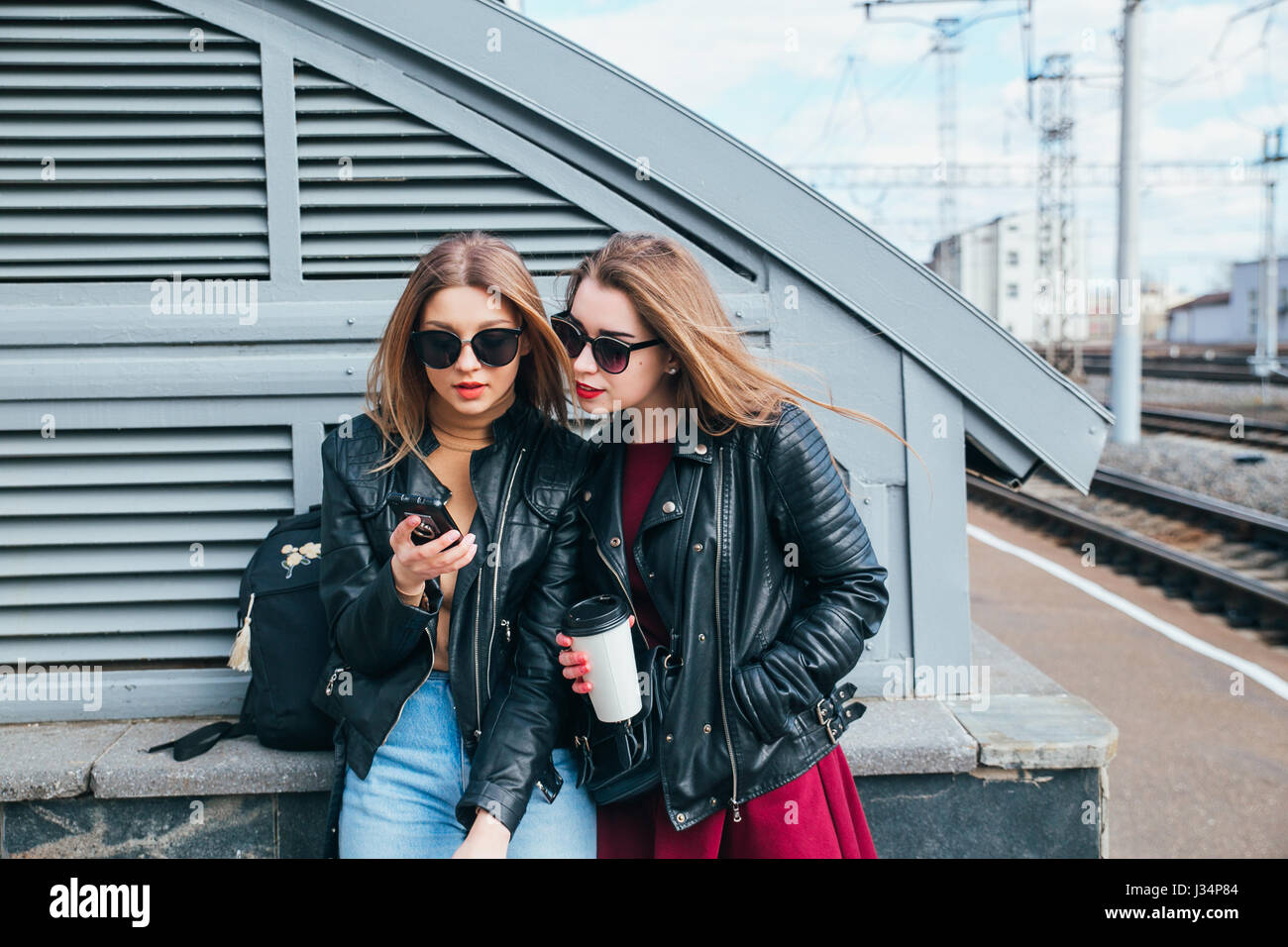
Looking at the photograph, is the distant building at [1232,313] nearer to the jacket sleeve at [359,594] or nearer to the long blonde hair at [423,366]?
the long blonde hair at [423,366]

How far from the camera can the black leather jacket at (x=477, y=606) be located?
255 centimetres

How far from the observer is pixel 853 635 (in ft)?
7.97

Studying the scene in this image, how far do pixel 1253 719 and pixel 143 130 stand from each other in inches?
231

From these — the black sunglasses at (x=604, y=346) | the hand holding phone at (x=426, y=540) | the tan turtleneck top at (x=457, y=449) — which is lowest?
the hand holding phone at (x=426, y=540)

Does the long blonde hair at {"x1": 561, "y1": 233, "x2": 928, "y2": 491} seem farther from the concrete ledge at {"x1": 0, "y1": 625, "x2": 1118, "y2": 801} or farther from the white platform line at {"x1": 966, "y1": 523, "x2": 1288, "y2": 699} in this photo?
the white platform line at {"x1": 966, "y1": 523, "x2": 1288, "y2": 699}

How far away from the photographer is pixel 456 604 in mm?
2592

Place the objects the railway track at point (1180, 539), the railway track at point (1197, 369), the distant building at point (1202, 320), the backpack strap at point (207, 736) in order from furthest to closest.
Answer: the distant building at point (1202, 320) → the railway track at point (1197, 369) → the railway track at point (1180, 539) → the backpack strap at point (207, 736)

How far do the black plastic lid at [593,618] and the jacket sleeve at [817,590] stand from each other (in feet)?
1.16

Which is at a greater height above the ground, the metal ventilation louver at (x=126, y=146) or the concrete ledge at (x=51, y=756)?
the metal ventilation louver at (x=126, y=146)

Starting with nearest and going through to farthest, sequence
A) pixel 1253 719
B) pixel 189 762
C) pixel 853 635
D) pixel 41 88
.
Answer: pixel 853 635, pixel 189 762, pixel 41 88, pixel 1253 719

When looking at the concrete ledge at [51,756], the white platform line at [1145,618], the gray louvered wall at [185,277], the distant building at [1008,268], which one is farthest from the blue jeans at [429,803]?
the distant building at [1008,268]

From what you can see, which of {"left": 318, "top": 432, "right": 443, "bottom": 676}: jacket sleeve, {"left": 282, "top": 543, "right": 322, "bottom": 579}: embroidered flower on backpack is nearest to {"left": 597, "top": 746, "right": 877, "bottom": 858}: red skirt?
{"left": 318, "top": 432, "right": 443, "bottom": 676}: jacket sleeve
